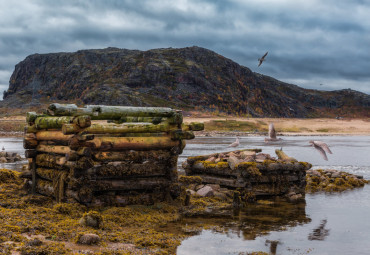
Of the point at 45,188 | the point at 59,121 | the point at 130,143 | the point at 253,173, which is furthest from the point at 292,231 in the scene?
the point at 45,188

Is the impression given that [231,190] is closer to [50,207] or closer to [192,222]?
[192,222]

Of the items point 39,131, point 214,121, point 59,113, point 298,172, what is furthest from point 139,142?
point 214,121

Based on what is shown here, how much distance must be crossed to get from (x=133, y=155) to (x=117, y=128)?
93cm

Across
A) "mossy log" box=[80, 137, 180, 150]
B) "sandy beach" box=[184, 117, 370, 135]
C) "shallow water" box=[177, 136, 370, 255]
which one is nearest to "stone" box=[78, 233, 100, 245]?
"shallow water" box=[177, 136, 370, 255]

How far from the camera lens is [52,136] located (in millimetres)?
12648

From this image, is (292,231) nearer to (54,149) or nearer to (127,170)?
(127,170)

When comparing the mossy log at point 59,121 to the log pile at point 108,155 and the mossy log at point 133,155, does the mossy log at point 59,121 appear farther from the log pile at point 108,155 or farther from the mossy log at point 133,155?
the mossy log at point 133,155

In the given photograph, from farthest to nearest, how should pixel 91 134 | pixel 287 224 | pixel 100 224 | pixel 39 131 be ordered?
pixel 39 131 → pixel 287 224 → pixel 91 134 → pixel 100 224

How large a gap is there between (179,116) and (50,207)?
4.70m

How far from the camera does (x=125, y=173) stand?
456 inches

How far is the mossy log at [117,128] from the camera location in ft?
34.6

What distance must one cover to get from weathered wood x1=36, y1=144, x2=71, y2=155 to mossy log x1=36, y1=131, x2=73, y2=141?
0.24 m

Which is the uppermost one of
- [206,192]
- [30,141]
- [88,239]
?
[30,141]

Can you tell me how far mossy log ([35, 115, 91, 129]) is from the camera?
10.4 m
